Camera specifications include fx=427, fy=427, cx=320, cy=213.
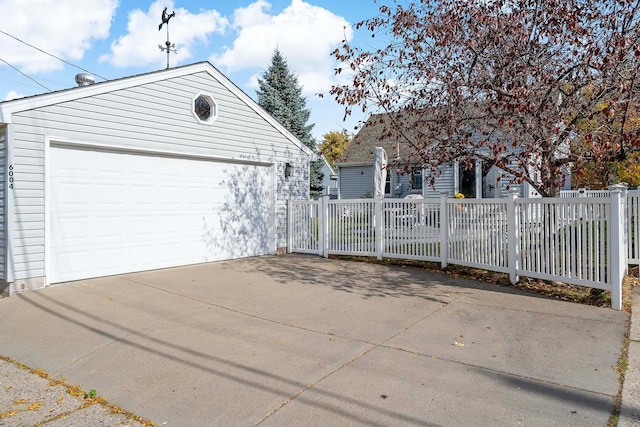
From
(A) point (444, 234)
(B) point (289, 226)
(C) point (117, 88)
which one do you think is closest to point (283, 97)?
(B) point (289, 226)

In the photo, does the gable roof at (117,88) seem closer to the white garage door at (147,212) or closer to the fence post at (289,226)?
the white garage door at (147,212)

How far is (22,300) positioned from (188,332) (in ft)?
9.76

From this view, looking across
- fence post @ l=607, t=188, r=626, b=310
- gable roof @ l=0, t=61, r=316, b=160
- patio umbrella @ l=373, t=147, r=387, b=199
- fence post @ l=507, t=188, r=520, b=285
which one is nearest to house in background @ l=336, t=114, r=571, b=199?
patio umbrella @ l=373, t=147, r=387, b=199

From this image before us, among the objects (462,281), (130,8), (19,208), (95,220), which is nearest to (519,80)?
(462,281)

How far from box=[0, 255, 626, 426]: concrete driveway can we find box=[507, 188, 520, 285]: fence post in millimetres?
478

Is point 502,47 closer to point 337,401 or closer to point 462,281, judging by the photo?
point 462,281

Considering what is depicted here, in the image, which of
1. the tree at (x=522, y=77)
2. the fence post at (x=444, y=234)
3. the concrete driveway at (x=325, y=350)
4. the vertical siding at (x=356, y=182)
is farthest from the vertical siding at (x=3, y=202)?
the vertical siding at (x=356, y=182)

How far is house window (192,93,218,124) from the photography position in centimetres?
873

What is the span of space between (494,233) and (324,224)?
12.7 ft

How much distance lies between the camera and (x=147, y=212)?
7.91 m

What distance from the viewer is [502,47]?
6418mm

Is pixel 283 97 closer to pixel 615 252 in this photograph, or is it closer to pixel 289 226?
pixel 289 226

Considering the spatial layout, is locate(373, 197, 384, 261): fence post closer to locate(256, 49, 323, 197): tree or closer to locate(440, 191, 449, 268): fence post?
locate(440, 191, 449, 268): fence post

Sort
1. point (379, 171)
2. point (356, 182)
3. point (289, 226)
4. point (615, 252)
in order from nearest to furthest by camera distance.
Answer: point (615, 252) → point (289, 226) → point (379, 171) → point (356, 182)
